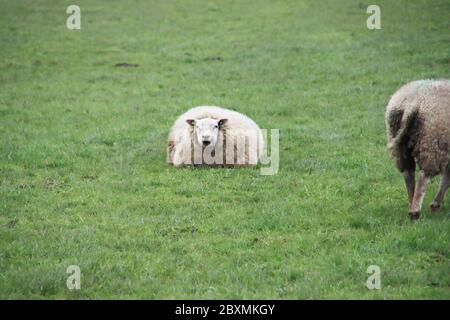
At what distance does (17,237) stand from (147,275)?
2.35 m

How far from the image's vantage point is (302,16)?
29.2 m

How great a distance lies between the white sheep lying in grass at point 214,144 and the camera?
12.6m

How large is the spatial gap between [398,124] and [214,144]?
4.20m

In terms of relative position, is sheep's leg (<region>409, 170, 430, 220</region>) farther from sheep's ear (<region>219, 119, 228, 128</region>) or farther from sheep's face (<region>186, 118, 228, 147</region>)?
sheep's ear (<region>219, 119, 228, 128</region>)

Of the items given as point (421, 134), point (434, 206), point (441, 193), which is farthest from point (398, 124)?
point (434, 206)

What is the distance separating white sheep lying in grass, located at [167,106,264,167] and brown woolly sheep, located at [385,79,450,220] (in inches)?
155

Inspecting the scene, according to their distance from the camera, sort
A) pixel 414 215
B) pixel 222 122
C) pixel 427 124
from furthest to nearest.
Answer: pixel 222 122 < pixel 414 215 < pixel 427 124

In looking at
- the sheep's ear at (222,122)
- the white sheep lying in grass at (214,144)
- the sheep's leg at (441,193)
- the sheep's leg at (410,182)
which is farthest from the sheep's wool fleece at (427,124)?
the sheep's ear at (222,122)

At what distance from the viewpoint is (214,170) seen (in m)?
12.4

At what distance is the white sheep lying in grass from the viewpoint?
12586mm

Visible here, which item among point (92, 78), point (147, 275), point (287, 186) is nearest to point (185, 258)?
point (147, 275)

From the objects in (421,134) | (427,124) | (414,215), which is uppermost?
(427,124)

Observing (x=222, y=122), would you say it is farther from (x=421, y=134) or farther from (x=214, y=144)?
(x=421, y=134)

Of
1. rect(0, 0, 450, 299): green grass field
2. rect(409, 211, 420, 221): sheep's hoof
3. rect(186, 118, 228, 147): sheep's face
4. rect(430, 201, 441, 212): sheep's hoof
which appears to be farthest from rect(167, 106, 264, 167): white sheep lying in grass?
rect(409, 211, 420, 221): sheep's hoof
